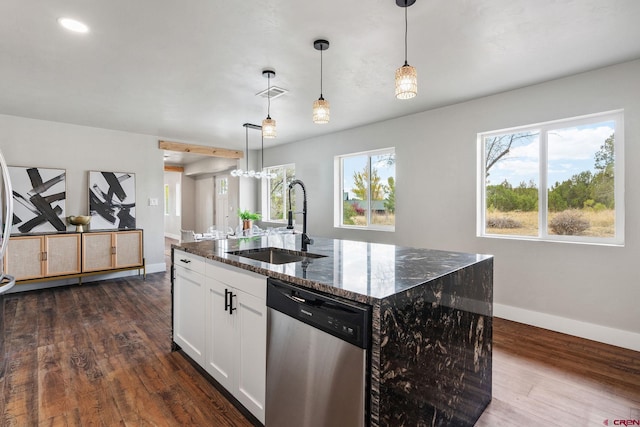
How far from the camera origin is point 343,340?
3.97ft

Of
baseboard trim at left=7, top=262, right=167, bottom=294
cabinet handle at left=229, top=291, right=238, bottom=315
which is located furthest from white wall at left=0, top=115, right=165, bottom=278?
cabinet handle at left=229, top=291, right=238, bottom=315

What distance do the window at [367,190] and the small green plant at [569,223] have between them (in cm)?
189

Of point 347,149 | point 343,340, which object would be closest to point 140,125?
point 347,149

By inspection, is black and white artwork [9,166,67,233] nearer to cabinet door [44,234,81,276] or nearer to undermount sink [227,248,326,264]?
cabinet door [44,234,81,276]

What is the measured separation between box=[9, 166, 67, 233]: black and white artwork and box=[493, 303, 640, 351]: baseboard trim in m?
6.11

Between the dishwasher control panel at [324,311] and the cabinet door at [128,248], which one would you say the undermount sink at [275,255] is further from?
the cabinet door at [128,248]

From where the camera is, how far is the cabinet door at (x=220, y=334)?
6.33 ft

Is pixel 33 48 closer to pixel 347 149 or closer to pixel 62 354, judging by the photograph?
pixel 62 354

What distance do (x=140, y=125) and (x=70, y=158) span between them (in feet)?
3.83

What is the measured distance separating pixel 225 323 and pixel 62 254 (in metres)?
3.90

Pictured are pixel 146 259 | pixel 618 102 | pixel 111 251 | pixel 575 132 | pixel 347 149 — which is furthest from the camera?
pixel 146 259

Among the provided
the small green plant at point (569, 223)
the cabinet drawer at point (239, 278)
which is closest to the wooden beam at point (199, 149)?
the cabinet drawer at point (239, 278)

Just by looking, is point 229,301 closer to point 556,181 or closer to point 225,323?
point 225,323

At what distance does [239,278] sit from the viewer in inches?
72.2
